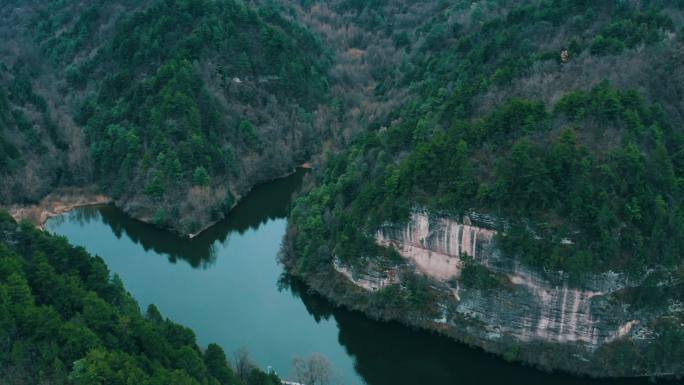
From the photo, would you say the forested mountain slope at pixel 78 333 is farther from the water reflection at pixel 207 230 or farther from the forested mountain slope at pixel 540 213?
the water reflection at pixel 207 230

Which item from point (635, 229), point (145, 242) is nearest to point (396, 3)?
point (145, 242)

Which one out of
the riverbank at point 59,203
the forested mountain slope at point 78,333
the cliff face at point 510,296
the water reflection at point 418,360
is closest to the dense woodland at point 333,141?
the forested mountain slope at point 78,333

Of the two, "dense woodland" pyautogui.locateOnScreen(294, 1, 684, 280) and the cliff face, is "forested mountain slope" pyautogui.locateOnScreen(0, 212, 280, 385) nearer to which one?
the cliff face

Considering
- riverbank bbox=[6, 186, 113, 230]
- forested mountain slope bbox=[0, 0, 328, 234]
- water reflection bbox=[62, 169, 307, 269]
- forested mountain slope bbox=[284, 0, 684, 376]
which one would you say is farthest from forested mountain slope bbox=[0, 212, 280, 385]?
riverbank bbox=[6, 186, 113, 230]

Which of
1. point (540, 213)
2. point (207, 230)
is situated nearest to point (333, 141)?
point (207, 230)

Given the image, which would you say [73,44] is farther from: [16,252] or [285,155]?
[16,252]
